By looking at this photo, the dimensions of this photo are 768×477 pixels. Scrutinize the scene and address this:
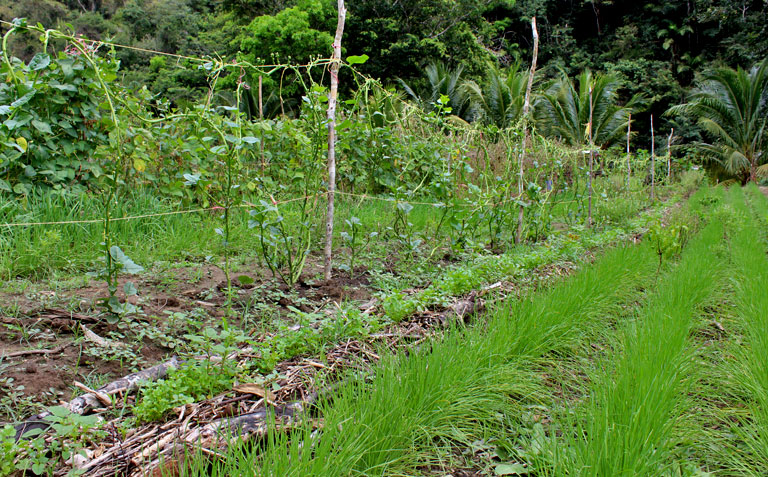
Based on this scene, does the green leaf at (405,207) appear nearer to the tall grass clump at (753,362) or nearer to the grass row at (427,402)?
the grass row at (427,402)

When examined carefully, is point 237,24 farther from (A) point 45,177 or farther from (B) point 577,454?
(B) point 577,454

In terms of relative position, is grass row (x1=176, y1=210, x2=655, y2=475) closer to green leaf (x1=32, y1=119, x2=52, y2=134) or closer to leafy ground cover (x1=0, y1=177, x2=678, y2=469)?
leafy ground cover (x1=0, y1=177, x2=678, y2=469)

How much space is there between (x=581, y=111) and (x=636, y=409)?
64.9 ft

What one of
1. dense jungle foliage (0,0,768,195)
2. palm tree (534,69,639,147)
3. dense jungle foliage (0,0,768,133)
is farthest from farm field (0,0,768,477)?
palm tree (534,69,639,147)

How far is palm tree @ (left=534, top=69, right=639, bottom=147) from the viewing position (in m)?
18.4

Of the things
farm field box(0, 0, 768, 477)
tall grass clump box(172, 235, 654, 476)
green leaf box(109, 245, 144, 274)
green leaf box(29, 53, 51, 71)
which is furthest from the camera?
green leaf box(29, 53, 51, 71)

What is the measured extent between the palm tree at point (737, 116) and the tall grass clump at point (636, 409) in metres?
22.1

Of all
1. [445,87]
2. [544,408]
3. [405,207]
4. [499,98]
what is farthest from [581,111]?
[544,408]

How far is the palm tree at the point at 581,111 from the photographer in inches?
725

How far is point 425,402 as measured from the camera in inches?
57.7

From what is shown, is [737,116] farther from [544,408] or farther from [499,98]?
[544,408]

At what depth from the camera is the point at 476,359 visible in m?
1.68

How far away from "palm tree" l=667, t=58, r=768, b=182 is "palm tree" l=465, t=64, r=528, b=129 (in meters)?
8.08

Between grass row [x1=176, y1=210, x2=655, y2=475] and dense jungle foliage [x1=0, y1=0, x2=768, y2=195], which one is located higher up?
dense jungle foliage [x1=0, y1=0, x2=768, y2=195]
